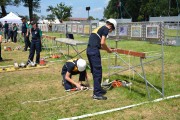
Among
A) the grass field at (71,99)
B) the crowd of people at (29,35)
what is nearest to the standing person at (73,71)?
the grass field at (71,99)

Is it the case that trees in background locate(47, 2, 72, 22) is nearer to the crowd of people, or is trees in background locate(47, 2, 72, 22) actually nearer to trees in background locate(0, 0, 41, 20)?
trees in background locate(0, 0, 41, 20)

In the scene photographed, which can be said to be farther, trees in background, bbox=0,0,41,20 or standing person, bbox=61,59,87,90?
trees in background, bbox=0,0,41,20

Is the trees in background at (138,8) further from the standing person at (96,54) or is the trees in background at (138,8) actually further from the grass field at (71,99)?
the standing person at (96,54)

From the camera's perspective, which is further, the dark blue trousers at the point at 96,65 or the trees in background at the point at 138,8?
the trees in background at the point at 138,8

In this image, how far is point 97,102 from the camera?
6.44 meters

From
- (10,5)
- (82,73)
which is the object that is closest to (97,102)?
(82,73)

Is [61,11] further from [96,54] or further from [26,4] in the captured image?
[96,54]

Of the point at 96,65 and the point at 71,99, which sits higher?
the point at 96,65

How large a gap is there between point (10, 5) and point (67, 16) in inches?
1197

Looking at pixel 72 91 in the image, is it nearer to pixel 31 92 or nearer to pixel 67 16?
pixel 31 92

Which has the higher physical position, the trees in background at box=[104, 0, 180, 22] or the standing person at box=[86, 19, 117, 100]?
the trees in background at box=[104, 0, 180, 22]

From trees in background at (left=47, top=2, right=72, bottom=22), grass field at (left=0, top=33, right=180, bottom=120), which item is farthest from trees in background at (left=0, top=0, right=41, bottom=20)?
grass field at (left=0, top=33, right=180, bottom=120)

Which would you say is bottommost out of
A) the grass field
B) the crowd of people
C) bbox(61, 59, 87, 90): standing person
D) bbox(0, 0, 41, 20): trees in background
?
the grass field

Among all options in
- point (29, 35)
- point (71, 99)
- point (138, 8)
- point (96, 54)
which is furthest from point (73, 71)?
point (138, 8)
